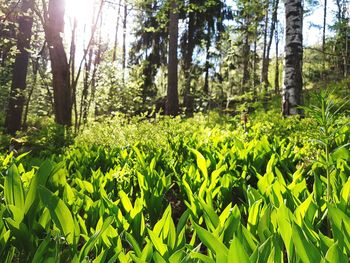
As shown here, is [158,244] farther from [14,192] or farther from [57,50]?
[57,50]

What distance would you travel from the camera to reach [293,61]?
22.9 feet

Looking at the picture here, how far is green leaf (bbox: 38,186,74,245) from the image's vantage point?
150 cm

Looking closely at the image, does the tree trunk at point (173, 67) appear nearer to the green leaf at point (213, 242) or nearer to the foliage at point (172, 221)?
the foliage at point (172, 221)

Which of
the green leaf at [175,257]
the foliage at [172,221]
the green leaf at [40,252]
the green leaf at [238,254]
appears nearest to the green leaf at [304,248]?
the foliage at [172,221]

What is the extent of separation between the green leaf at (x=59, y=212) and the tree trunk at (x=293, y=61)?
6089 millimetres

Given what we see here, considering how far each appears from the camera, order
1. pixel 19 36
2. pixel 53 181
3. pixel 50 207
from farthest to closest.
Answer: pixel 19 36
pixel 53 181
pixel 50 207

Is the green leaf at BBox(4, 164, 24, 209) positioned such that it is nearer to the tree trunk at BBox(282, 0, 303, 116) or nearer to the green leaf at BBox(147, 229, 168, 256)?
the green leaf at BBox(147, 229, 168, 256)

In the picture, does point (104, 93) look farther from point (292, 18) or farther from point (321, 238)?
point (321, 238)

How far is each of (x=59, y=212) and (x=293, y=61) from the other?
6.40 meters

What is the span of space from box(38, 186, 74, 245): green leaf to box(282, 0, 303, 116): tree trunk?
240 inches

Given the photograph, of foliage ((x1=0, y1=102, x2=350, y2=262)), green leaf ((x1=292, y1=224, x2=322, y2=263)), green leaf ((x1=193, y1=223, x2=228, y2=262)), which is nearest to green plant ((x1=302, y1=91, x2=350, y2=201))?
foliage ((x1=0, y1=102, x2=350, y2=262))

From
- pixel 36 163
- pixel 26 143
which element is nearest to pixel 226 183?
pixel 36 163

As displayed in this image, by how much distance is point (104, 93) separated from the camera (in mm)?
16484

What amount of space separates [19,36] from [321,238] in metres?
14.4
